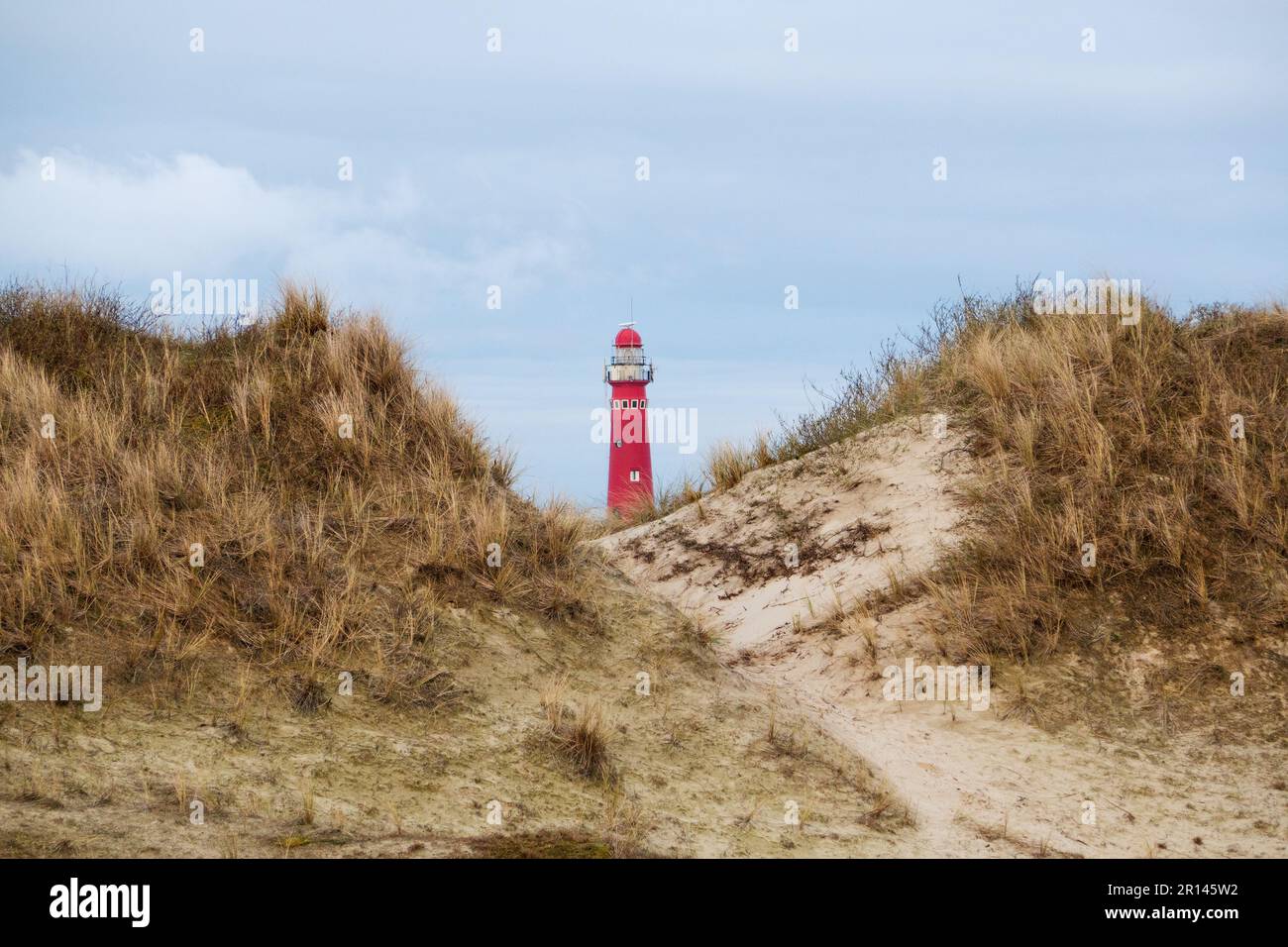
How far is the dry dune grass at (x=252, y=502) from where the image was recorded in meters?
8.14

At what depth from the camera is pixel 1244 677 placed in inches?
394

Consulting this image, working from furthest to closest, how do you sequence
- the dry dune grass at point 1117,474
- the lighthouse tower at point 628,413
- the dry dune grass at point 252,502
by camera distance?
the lighthouse tower at point 628,413
the dry dune grass at point 1117,474
the dry dune grass at point 252,502

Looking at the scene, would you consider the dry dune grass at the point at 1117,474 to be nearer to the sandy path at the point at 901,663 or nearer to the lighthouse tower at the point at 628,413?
the sandy path at the point at 901,663

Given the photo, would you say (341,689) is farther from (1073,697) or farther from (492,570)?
(1073,697)

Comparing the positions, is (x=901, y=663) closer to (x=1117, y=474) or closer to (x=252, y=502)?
(x=1117, y=474)

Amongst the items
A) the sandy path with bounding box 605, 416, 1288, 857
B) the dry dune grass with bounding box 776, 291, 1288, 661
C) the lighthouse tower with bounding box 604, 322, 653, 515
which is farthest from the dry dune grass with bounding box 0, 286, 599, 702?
the lighthouse tower with bounding box 604, 322, 653, 515

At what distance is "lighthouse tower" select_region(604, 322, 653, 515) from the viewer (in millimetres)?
30703

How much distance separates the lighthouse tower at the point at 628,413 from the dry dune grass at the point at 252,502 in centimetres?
1908

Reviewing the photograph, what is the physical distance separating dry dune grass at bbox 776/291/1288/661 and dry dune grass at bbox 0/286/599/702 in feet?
13.9

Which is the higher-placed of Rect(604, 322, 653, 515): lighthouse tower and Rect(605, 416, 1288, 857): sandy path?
Rect(604, 322, 653, 515): lighthouse tower

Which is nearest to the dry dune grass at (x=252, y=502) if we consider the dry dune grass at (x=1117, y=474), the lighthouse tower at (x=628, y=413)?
the dry dune grass at (x=1117, y=474)

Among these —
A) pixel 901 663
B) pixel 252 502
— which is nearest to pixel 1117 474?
pixel 901 663

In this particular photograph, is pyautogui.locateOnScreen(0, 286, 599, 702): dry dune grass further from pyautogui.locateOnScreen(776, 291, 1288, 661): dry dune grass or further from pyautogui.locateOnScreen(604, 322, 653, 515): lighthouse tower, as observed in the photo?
pyautogui.locateOnScreen(604, 322, 653, 515): lighthouse tower

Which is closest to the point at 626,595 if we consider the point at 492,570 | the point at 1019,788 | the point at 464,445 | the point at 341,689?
the point at 492,570
